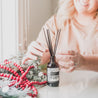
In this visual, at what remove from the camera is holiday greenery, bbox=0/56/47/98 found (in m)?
0.71

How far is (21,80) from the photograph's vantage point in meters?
0.83

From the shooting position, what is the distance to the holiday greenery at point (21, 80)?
0.71m

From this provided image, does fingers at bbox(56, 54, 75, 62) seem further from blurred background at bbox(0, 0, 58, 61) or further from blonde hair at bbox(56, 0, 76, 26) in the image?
blonde hair at bbox(56, 0, 76, 26)

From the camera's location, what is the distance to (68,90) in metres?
0.86

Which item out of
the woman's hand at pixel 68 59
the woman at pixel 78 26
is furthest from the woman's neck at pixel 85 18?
the woman's hand at pixel 68 59

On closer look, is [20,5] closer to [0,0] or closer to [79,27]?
[0,0]

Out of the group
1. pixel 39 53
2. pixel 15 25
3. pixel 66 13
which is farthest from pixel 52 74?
pixel 66 13

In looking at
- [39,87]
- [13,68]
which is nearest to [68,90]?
[39,87]

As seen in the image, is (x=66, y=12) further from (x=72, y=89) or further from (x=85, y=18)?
(x=72, y=89)

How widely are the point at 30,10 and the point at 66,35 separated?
414 mm

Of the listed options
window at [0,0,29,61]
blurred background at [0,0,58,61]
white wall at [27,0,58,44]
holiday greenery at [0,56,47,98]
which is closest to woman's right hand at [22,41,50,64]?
holiday greenery at [0,56,47,98]

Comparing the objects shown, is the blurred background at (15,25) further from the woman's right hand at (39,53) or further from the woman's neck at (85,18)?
the woman's neck at (85,18)

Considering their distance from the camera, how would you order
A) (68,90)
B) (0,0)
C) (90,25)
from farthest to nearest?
(90,25), (0,0), (68,90)

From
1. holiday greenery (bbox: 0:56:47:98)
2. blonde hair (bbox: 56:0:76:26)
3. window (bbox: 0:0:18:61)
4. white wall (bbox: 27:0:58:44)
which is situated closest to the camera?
holiday greenery (bbox: 0:56:47:98)
